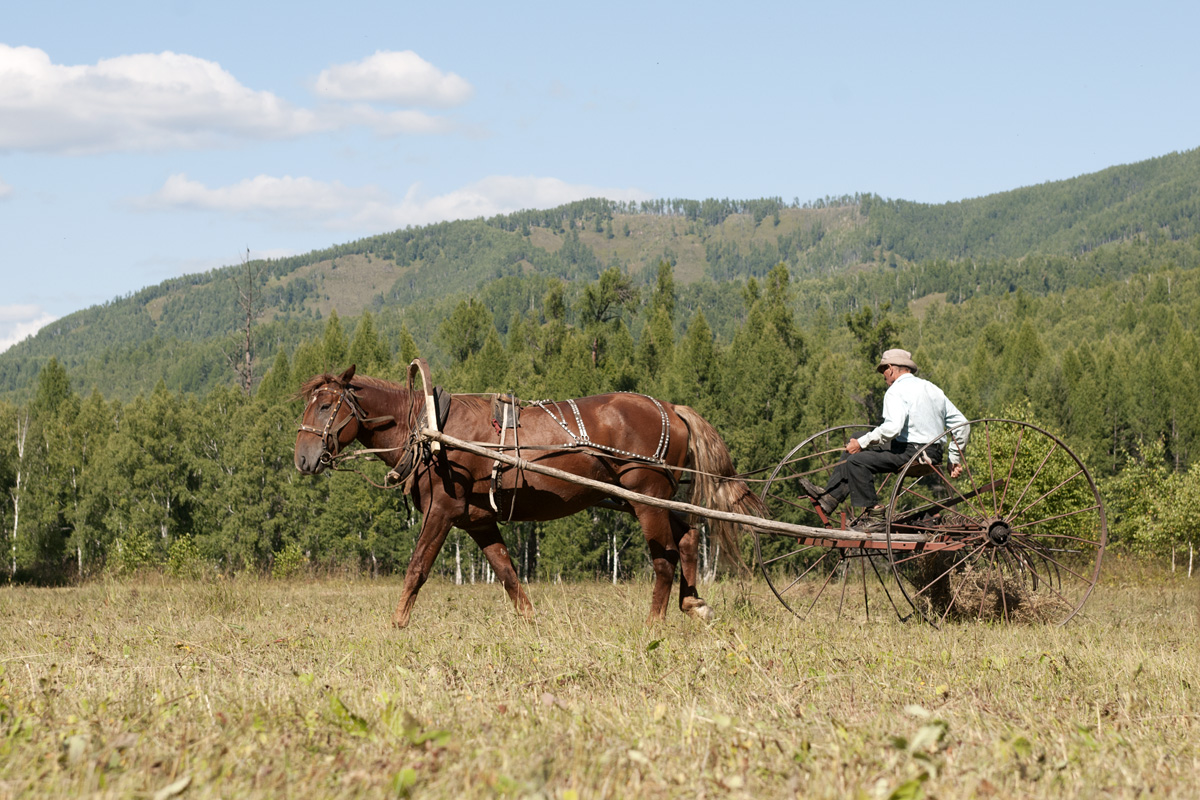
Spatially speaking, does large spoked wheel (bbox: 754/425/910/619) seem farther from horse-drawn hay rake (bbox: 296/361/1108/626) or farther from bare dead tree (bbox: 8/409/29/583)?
bare dead tree (bbox: 8/409/29/583)

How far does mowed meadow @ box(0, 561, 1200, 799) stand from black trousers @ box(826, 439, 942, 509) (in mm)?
1033

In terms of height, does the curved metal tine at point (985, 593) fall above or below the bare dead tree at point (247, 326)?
below

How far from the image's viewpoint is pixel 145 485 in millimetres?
47562

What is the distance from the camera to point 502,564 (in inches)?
331

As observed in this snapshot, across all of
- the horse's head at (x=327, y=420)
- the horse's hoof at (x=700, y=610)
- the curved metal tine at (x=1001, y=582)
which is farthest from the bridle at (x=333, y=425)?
the curved metal tine at (x=1001, y=582)

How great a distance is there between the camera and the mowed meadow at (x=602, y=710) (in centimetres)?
341

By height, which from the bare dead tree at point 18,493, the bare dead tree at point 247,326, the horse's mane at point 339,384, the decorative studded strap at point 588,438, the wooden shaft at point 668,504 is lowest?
the bare dead tree at point 18,493

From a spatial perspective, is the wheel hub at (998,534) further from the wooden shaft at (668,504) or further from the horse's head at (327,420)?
the horse's head at (327,420)

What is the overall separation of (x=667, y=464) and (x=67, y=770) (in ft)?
18.8

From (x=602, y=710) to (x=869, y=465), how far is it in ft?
14.2

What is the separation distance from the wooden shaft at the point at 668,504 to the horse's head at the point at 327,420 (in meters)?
0.77

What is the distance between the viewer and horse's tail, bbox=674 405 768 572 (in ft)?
28.1

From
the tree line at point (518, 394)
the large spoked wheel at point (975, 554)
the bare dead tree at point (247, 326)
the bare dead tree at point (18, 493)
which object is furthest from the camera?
the bare dead tree at point (247, 326)

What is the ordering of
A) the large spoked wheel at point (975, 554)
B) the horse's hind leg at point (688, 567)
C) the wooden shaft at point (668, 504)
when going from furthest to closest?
1. the horse's hind leg at point (688, 567)
2. the large spoked wheel at point (975, 554)
3. the wooden shaft at point (668, 504)
